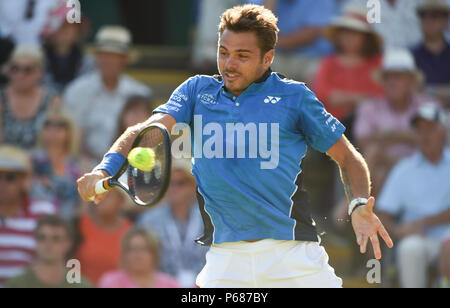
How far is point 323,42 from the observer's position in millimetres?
8883

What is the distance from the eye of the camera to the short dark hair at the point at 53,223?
7168mm

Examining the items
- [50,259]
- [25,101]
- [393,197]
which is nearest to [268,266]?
[50,259]

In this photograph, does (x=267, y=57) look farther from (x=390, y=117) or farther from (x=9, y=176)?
(x=390, y=117)

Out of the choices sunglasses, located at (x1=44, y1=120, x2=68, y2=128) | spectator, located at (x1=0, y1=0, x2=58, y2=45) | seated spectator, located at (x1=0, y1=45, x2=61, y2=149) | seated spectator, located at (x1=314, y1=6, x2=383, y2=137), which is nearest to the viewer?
sunglasses, located at (x1=44, y1=120, x2=68, y2=128)

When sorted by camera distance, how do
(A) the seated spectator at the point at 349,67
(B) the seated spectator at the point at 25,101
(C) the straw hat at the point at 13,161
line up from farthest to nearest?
1. (A) the seated spectator at the point at 349,67
2. (B) the seated spectator at the point at 25,101
3. (C) the straw hat at the point at 13,161

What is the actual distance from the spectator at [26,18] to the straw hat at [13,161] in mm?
1517

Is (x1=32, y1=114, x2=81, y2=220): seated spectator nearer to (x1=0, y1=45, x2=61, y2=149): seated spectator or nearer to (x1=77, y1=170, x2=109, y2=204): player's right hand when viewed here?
(x1=0, y1=45, x2=61, y2=149): seated spectator

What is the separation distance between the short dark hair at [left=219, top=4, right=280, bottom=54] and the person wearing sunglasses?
464 cm

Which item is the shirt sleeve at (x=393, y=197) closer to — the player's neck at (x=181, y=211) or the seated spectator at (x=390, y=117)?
the seated spectator at (x=390, y=117)

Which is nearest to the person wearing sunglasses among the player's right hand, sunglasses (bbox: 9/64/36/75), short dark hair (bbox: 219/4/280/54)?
sunglasses (bbox: 9/64/36/75)

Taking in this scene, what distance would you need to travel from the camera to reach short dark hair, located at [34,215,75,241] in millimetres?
7168

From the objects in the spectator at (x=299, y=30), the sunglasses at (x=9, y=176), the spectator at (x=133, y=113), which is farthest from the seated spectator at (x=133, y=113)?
the spectator at (x=299, y=30)

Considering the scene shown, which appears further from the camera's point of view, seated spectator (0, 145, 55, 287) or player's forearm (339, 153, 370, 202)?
seated spectator (0, 145, 55, 287)
